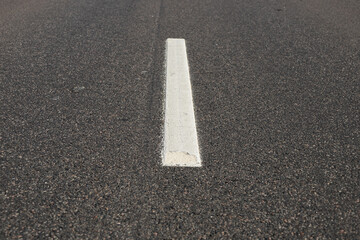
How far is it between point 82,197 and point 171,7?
5.00 meters

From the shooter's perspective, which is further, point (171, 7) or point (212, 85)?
point (171, 7)

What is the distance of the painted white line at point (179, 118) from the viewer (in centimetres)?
253

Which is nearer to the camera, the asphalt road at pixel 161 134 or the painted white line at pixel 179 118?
the asphalt road at pixel 161 134

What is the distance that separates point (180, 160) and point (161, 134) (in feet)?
1.17

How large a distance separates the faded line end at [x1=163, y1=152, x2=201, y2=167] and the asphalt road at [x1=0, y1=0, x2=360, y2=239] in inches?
2.1

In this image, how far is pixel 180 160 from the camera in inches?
98.3

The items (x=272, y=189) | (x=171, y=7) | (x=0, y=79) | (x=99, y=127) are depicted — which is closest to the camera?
(x=272, y=189)

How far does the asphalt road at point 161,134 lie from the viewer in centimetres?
203

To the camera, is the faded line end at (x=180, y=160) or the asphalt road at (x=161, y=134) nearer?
the asphalt road at (x=161, y=134)

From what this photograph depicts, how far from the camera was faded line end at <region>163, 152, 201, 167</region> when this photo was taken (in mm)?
2453

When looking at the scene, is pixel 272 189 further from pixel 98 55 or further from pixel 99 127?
pixel 98 55

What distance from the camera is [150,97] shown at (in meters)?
3.32

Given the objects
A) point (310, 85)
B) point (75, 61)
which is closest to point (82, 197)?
point (75, 61)

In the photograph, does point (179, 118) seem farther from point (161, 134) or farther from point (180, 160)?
point (180, 160)
